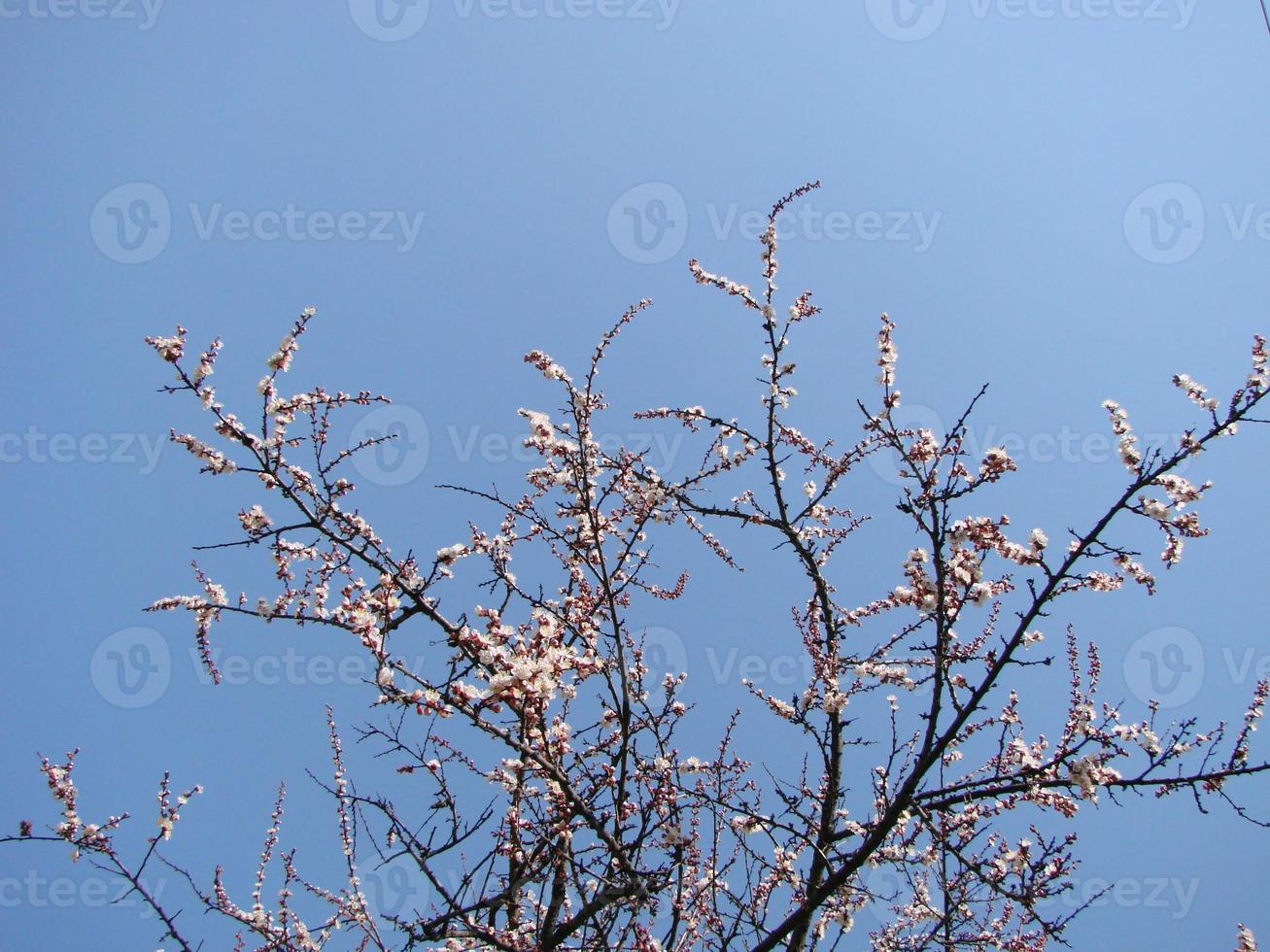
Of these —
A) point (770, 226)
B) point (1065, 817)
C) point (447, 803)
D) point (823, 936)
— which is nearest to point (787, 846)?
point (823, 936)

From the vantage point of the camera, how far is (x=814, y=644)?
513 cm

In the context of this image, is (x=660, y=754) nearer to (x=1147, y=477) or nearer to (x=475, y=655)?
(x=475, y=655)

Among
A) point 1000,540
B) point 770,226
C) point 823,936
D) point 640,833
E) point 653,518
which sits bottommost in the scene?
point 823,936

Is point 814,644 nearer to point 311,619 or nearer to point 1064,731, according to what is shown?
point 1064,731

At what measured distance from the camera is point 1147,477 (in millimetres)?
3260

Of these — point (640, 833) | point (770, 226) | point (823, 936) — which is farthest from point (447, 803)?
point (770, 226)

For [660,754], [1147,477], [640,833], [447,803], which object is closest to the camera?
[1147,477]

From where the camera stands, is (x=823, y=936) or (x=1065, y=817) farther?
(x=823, y=936)

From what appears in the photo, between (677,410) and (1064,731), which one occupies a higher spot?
(677,410)

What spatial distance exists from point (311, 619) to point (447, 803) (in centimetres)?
109

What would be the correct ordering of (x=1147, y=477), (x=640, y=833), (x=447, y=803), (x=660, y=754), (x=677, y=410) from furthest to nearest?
(x=677, y=410) < (x=660, y=754) < (x=640, y=833) < (x=447, y=803) < (x=1147, y=477)

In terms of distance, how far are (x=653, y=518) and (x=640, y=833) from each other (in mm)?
2158

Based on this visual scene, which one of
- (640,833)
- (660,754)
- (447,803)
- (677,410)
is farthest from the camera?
(677,410)

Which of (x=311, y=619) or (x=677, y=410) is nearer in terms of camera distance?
(x=311, y=619)
